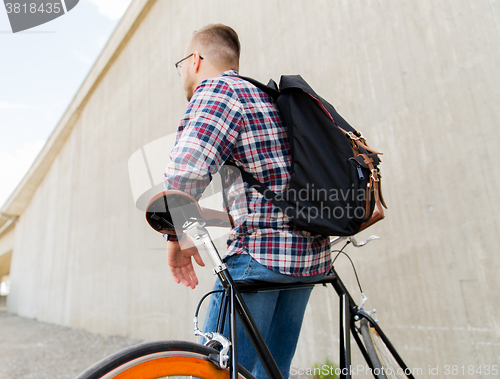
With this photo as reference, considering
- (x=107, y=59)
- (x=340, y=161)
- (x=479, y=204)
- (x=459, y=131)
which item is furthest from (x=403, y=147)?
A: (x=107, y=59)

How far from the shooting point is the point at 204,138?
0.74m

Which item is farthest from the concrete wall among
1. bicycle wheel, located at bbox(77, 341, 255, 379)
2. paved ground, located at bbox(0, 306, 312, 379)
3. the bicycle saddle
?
the bicycle saddle

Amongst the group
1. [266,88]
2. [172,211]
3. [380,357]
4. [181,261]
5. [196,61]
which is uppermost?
[196,61]

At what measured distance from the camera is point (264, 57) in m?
2.97

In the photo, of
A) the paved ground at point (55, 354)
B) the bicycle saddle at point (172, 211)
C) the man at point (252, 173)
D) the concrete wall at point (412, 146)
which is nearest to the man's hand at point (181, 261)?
the man at point (252, 173)

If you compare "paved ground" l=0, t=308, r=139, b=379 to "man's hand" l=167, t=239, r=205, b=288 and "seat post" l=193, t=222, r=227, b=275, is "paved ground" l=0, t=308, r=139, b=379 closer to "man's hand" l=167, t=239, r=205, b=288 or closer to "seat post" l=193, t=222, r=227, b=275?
"man's hand" l=167, t=239, r=205, b=288

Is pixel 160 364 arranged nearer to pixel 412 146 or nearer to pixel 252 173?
pixel 252 173

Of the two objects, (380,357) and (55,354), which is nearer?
(380,357)

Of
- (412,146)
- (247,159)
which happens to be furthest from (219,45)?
(412,146)

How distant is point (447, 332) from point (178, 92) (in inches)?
142

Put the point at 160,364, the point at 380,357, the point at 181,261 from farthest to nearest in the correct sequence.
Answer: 1. the point at 380,357
2. the point at 181,261
3. the point at 160,364

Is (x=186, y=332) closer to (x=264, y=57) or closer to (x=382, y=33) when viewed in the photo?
(x=264, y=57)

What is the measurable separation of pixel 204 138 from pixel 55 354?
414 centimetres

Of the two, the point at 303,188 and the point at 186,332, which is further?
the point at 186,332
